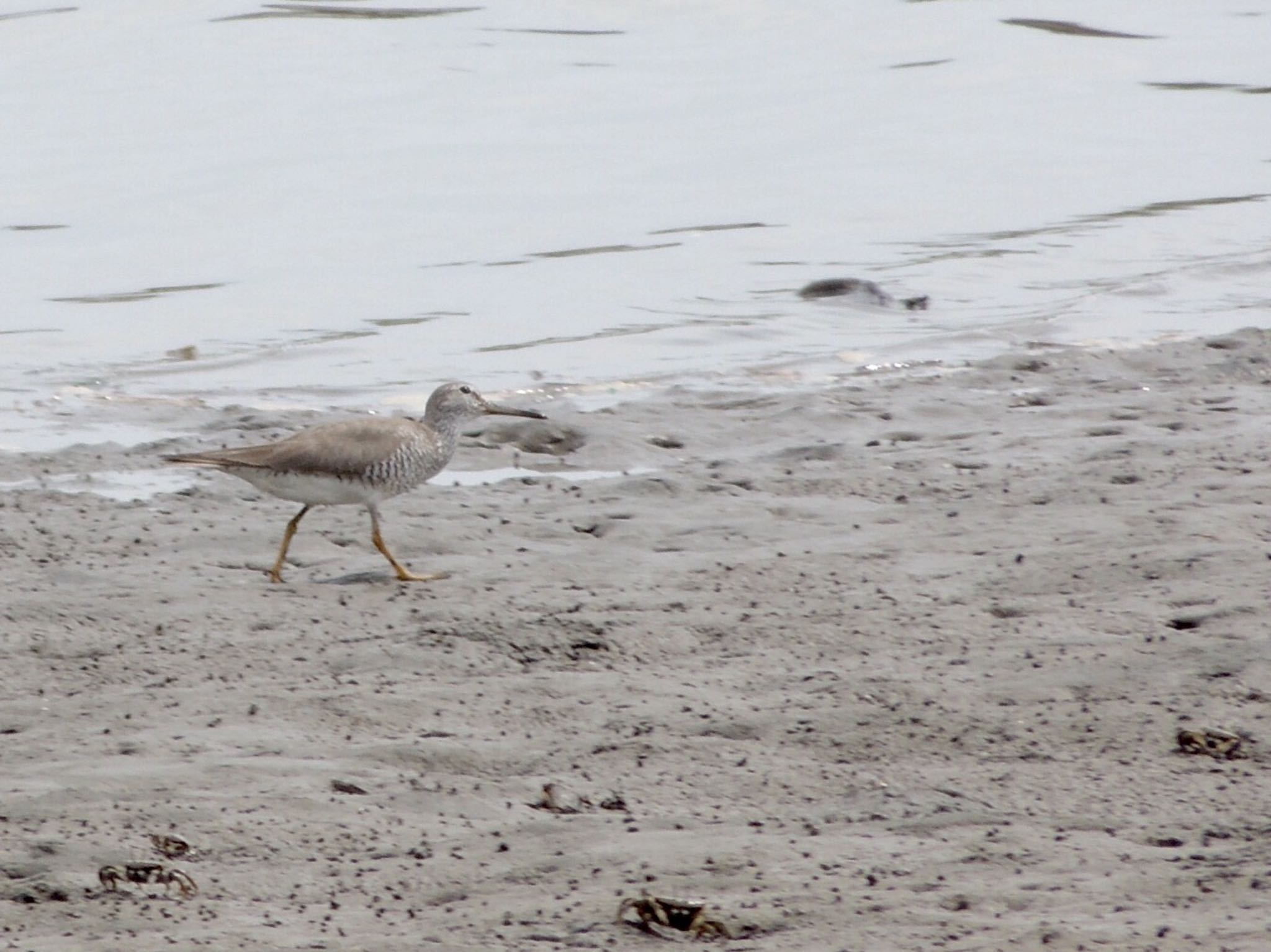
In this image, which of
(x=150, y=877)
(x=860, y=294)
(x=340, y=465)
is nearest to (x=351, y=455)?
(x=340, y=465)

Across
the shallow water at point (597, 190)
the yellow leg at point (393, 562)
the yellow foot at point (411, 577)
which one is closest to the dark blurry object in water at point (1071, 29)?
the shallow water at point (597, 190)

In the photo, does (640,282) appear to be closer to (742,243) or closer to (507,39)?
(742,243)

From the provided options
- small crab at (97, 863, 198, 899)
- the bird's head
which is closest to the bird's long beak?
the bird's head

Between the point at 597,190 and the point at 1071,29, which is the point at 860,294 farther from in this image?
the point at 1071,29

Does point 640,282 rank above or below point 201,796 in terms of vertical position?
below

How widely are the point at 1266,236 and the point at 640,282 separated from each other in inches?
195

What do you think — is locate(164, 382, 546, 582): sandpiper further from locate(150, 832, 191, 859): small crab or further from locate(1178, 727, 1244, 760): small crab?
locate(1178, 727, 1244, 760): small crab

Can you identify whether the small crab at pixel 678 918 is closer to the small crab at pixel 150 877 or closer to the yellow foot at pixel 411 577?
the small crab at pixel 150 877

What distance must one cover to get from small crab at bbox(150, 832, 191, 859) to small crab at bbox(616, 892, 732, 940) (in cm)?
113

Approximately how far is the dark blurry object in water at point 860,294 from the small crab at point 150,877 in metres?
9.03

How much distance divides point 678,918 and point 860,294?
9.09m

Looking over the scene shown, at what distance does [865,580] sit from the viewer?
278 inches

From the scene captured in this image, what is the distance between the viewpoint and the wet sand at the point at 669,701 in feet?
15.1

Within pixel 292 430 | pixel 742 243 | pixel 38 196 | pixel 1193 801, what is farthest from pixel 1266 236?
pixel 1193 801
